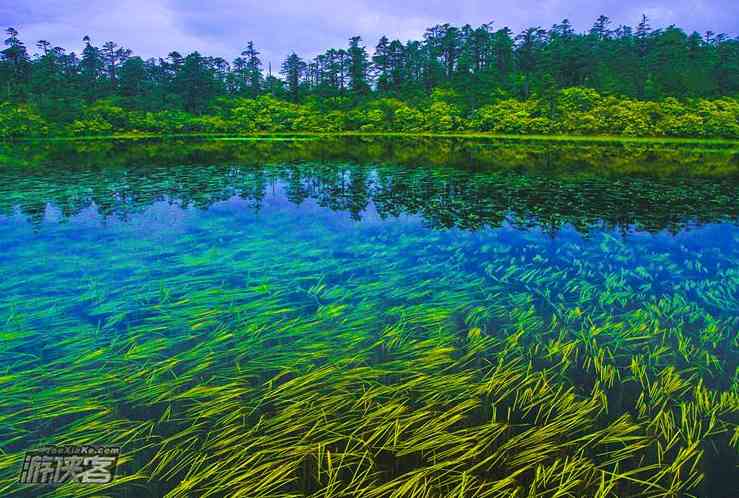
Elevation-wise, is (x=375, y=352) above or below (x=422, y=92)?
below

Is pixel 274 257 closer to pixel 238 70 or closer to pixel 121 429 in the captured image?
pixel 121 429

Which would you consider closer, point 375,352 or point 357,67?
point 375,352

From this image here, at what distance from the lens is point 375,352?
5.98 m

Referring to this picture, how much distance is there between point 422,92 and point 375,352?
2699 inches

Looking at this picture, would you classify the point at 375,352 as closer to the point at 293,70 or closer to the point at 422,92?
the point at 422,92

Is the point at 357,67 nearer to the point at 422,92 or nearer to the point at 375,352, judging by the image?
the point at 422,92

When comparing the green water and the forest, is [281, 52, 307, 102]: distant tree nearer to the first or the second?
the forest

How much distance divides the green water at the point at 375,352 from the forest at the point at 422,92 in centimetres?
4265

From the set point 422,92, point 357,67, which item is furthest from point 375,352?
point 357,67

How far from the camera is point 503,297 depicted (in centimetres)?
797

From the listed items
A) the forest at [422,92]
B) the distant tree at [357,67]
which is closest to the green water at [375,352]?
the forest at [422,92]

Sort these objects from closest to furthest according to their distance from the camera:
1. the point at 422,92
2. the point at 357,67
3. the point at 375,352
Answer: the point at 375,352, the point at 422,92, the point at 357,67

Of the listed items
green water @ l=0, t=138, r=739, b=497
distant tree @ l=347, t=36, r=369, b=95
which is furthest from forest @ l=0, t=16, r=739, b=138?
green water @ l=0, t=138, r=739, b=497

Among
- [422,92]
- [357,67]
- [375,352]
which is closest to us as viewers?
[375,352]
